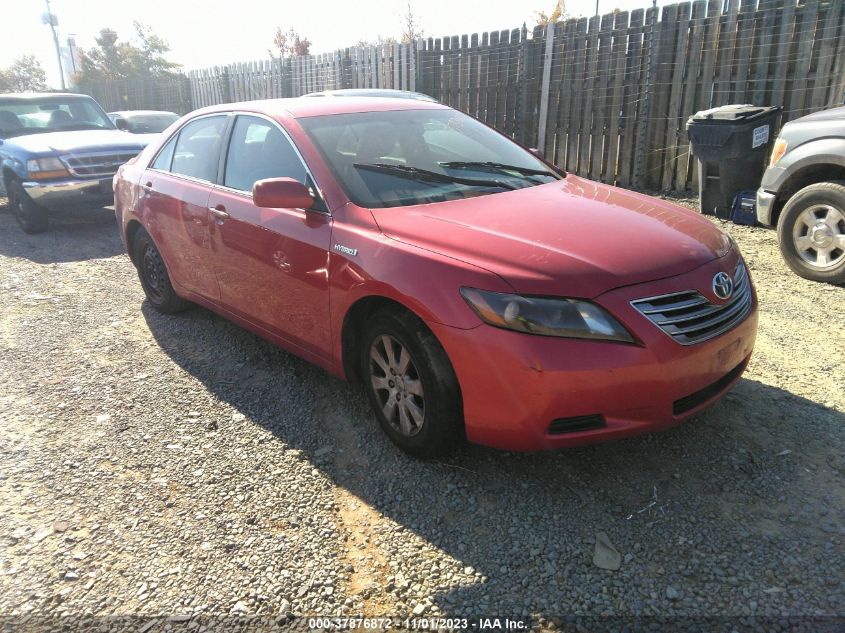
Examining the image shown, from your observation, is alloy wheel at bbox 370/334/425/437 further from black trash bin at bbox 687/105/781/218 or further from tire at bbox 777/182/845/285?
black trash bin at bbox 687/105/781/218

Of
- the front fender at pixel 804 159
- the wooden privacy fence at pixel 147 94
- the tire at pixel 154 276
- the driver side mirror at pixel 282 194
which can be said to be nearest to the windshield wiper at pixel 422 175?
the driver side mirror at pixel 282 194

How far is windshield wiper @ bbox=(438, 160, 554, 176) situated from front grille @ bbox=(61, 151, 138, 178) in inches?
269

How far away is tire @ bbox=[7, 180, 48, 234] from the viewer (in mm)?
8734

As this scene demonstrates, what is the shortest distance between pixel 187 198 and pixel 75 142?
5.69 meters

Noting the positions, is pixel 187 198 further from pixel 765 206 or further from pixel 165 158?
pixel 765 206

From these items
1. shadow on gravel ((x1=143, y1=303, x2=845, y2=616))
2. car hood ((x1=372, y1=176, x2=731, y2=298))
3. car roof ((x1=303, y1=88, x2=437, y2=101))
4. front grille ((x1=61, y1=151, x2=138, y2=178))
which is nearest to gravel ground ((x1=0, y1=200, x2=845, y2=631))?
shadow on gravel ((x1=143, y1=303, x2=845, y2=616))

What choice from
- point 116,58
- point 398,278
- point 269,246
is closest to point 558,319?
point 398,278

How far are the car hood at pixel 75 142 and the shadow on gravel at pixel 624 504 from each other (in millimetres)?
6694

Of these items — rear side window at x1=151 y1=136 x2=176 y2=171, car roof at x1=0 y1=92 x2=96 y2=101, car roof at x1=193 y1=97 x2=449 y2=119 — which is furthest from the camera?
car roof at x1=0 y1=92 x2=96 y2=101

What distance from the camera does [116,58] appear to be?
34.2m

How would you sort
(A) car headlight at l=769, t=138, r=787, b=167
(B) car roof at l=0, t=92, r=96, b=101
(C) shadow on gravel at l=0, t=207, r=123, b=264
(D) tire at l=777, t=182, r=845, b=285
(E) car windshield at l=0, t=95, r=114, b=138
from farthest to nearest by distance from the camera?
(B) car roof at l=0, t=92, r=96, b=101 < (E) car windshield at l=0, t=95, r=114, b=138 < (C) shadow on gravel at l=0, t=207, r=123, b=264 < (A) car headlight at l=769, t=138, r=787, b=167 < (D) tire at l=777, t=182, r=845, b=285

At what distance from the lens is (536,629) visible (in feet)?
7.07

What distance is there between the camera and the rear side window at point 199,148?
4316mm

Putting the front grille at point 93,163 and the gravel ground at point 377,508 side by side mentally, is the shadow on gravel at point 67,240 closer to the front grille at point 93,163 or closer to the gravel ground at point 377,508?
the front grille at point 93,163
